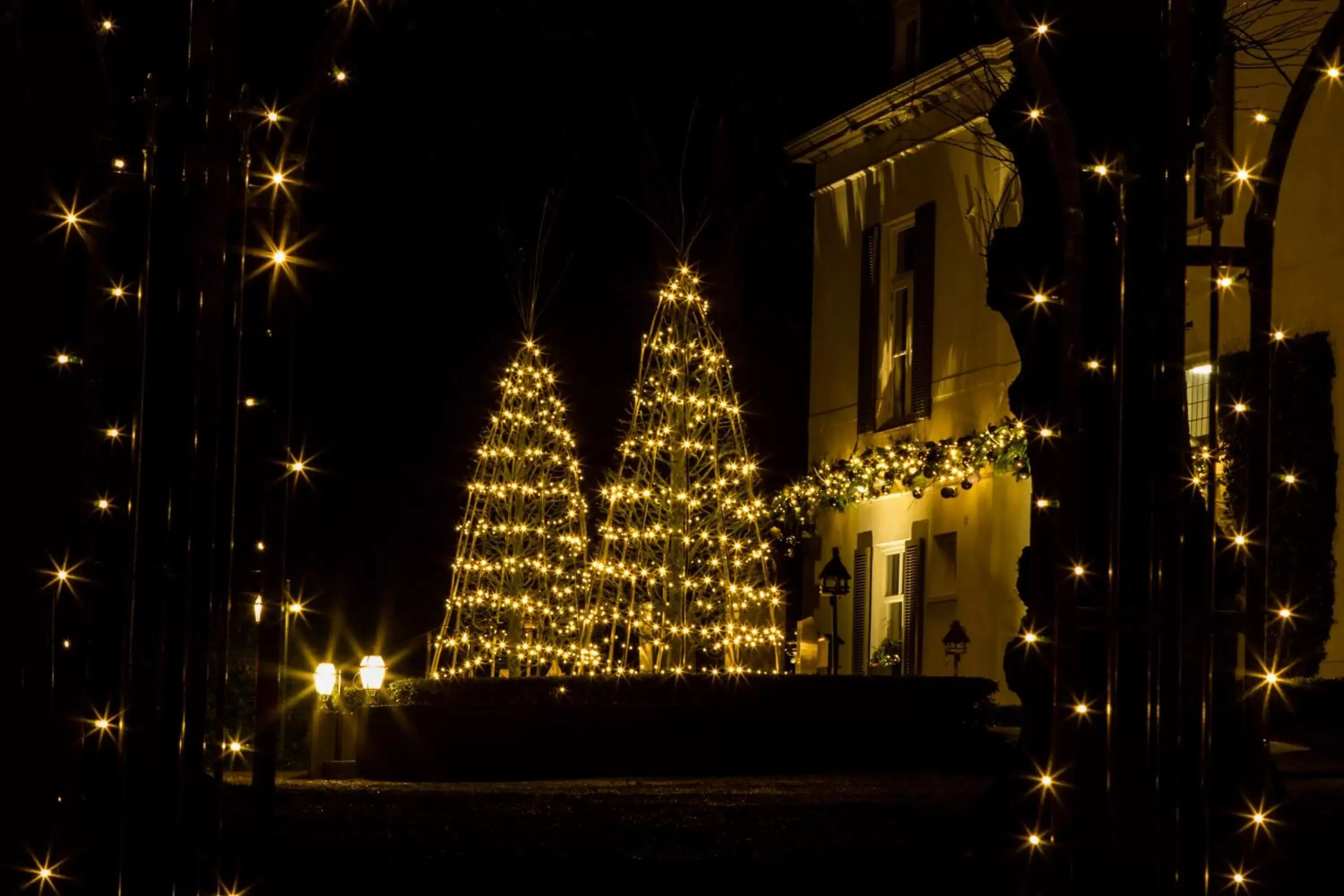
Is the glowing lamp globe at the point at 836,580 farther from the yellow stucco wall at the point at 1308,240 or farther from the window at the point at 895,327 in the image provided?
the yellow stucco wall at the point at 1308,240

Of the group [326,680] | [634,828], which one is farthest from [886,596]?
[634,828]

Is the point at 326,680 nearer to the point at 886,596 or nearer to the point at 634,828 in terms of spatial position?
the point at 886,596

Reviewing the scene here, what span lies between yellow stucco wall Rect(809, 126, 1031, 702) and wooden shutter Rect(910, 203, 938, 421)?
8cm

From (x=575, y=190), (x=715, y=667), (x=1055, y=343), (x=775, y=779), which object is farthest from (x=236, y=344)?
(x=575, y=190)

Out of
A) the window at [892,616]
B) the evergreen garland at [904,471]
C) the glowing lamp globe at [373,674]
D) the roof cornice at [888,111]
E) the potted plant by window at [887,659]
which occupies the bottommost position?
the glowing lamp globe at [373,674]

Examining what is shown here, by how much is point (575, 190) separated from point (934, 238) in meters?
7.61

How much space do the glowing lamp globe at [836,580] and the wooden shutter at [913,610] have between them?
72.1 inches

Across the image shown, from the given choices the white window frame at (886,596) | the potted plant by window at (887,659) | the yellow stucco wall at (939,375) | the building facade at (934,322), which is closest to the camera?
the building facade at (934,322)

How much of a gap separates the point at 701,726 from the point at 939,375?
23.4ft

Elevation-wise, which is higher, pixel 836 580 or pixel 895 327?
pixel 895 327

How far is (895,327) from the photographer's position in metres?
18.7

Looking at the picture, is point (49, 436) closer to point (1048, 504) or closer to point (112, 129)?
point (112, 129)

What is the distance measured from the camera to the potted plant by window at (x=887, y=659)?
1812 centimetres

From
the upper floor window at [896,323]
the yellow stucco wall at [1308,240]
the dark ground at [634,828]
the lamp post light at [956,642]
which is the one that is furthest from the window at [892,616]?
the dark ground at [634,828]
